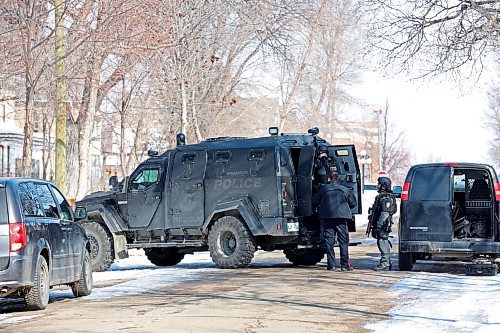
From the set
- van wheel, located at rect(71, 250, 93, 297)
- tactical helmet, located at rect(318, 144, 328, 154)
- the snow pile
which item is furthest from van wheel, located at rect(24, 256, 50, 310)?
tactical helmet, located at rect(318, 144, 328, 154)

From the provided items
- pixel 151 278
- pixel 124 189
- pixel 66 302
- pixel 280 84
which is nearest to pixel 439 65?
pixel 124 189

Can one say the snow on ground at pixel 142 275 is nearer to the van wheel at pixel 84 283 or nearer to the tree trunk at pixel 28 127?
the van wheel at pixel 84 283

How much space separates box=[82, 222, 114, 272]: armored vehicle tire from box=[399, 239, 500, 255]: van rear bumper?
235 inches

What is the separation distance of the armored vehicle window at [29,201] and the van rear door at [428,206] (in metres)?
7.00

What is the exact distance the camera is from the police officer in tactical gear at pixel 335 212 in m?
17.4

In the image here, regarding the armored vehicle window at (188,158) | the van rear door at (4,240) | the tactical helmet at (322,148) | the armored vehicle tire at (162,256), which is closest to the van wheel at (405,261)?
the tactical helmet at (322,148)

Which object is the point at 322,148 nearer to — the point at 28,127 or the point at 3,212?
the point at 28,127

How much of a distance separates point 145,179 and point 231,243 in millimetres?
2429

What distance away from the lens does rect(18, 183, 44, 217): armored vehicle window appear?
12070 mm

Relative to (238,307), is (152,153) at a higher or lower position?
higher

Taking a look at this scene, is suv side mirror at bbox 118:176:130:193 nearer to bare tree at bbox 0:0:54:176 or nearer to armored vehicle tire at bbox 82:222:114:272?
armored vehicle tire at bbox 82:222:114:272

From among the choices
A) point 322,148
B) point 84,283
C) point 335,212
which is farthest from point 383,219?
point 84,283

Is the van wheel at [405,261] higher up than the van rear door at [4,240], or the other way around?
the van rear door at [4,240]

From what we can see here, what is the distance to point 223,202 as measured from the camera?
18.4 meters
